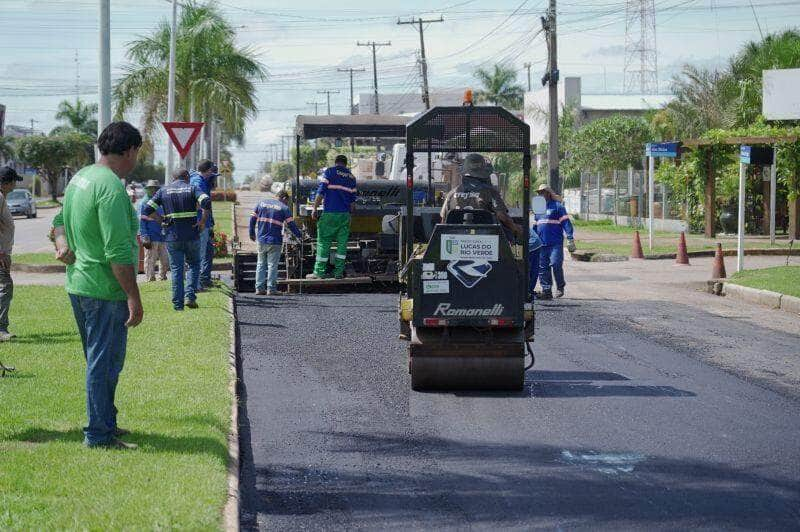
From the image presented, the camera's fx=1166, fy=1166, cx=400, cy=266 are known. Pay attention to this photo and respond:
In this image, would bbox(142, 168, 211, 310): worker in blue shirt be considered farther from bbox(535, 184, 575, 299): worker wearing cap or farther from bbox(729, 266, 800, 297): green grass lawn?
bbox(729, 266, 800, 297): green grass lawn

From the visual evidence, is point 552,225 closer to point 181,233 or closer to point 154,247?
point 181,233

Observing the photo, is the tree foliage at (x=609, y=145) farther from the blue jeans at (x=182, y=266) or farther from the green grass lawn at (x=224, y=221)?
the blue jeans at (x=182, y=266)

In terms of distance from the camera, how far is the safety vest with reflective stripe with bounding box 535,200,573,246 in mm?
18109

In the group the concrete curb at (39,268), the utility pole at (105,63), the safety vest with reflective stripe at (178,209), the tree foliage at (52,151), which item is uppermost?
the tree foliage at (52,151)

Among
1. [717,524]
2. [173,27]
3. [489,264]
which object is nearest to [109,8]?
[489,264]

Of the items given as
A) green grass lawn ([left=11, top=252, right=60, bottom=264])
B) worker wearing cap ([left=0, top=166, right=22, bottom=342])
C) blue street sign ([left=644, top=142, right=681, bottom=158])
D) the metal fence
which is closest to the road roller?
worker wearing cap ([left=0, top=166, right=22, bottom=342])

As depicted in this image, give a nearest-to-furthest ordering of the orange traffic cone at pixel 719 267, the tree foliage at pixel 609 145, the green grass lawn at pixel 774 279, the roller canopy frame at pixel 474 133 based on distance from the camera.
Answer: the roller canopy frame at pixel 474 133, the green grass lawn at pixel 774 279, the orange traffic cone at pixel 719 267, the tree foliage at pixel 609 145

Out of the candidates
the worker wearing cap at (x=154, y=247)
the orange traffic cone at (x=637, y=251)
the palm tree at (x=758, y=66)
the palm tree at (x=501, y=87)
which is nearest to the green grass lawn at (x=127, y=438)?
the worker wearing cap at (x=154, y=247)

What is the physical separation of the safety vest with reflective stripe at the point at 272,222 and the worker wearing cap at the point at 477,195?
7310 millimetres

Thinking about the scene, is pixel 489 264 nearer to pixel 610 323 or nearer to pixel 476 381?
pixel 476 381

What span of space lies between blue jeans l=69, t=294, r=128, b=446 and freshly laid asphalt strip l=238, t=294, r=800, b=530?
0.96 meters

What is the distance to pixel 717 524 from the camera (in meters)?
6.18

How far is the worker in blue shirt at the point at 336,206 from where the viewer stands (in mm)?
17484

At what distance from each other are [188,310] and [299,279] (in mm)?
3143
